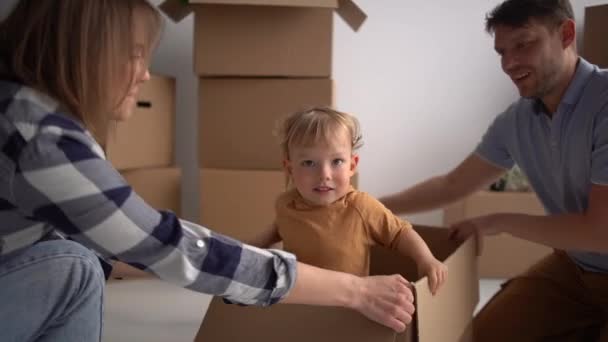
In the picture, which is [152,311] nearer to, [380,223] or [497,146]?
[380,223]

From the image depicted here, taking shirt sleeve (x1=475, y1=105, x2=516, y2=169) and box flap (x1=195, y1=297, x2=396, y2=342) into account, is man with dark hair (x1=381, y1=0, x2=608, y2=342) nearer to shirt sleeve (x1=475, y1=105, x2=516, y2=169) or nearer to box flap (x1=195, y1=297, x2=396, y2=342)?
shirt sleeve (x1=475, y1=105, x2=516, y2=169)

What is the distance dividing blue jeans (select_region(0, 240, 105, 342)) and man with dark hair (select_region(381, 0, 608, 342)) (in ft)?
2.14

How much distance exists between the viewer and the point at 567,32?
3.40ft

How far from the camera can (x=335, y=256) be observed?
91 cm

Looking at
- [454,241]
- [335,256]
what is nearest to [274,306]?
[335,256]

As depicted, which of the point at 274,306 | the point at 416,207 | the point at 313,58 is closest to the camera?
the point at 274,306

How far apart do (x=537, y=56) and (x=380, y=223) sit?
45cm

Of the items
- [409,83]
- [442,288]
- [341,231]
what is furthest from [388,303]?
[409,83]

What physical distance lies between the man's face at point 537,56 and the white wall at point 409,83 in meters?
0.92

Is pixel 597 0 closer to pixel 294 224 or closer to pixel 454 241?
pixel 454 241

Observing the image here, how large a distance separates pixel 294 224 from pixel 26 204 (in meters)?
0.47

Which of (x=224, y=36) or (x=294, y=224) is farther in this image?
(x=224, y=36)

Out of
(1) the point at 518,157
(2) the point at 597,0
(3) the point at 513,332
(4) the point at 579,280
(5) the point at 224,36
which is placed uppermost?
(2) the point at 597,0

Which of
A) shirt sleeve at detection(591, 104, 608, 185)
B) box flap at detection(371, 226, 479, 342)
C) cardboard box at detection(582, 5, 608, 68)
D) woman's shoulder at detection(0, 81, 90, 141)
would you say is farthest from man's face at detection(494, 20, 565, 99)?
woman's shoulder at detection(0, 81, 90, 141)
